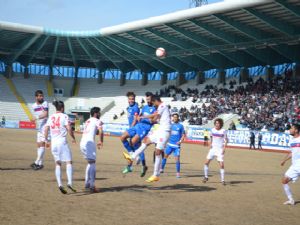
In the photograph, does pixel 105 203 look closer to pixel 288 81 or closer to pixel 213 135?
pixel 213 135

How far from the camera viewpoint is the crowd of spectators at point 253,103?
36.9 metres

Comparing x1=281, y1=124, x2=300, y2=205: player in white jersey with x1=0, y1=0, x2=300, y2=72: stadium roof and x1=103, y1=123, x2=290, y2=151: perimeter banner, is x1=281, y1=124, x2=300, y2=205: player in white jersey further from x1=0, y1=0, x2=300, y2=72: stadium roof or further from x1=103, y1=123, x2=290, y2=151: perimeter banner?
x1=0, y1=0, x2=300, y2=72: stadium roof

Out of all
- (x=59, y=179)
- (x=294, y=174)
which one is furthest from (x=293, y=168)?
(x=59, y=179)

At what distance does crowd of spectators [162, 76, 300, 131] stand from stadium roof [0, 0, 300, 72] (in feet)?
14.0

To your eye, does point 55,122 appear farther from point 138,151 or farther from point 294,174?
point 294,174

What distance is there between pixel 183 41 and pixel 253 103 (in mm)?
13447

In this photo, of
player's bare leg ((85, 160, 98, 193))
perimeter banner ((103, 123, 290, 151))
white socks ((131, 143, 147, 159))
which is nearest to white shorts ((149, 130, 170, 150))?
white socks ((131, 143, 147, 159))

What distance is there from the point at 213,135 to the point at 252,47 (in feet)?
120

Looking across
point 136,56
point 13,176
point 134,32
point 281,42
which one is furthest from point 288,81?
point 13,176

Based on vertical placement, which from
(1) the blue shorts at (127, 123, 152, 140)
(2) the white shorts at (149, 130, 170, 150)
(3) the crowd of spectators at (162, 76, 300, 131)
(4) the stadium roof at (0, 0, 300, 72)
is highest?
(4) the stadium roof at (0, 0, 300, 72)

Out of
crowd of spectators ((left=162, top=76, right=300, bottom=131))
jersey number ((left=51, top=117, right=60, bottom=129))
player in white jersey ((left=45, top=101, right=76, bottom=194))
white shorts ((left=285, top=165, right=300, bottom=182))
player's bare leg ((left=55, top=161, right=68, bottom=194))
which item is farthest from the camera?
crowd of spectators ((left=162, top=76, right=300, bottom=131))

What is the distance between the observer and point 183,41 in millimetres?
51125

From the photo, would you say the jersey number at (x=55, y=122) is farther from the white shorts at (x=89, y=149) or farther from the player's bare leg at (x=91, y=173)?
the player's bare leg at (x=91, y=173)

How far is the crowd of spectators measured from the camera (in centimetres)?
3693
